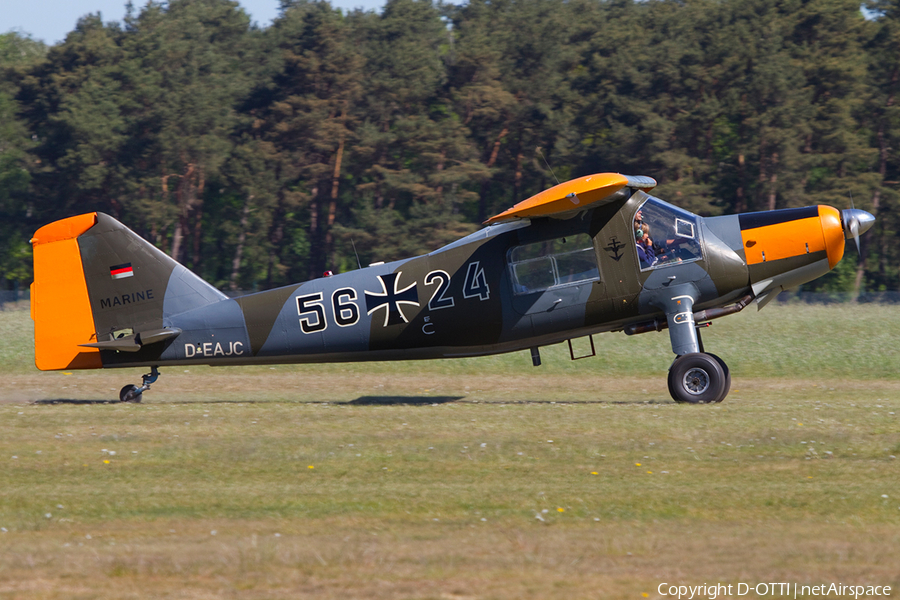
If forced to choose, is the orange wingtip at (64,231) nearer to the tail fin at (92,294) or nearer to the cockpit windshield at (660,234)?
the tail fin at (92,294)

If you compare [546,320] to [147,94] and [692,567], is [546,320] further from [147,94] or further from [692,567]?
[147,94]

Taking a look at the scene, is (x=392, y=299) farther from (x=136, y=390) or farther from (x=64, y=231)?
(x=64, y=231)

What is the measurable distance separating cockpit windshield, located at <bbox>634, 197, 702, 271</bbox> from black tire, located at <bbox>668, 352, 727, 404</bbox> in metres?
1.55

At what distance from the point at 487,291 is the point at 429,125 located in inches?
1650

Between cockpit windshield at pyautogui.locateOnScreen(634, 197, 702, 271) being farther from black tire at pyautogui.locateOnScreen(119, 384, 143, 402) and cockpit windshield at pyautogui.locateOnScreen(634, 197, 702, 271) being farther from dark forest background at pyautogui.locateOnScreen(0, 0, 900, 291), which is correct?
dark forest background at pyautogui.locateOnScreen(0, 0, 900, 291)

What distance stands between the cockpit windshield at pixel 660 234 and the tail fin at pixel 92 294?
734 cm

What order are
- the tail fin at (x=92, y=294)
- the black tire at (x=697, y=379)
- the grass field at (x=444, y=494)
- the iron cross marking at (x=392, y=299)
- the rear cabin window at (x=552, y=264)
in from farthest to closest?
the tail fin at (x=92, y=294) → the iron cross marking at (x=392, y=299) → the rear cabin window at (x=552, y=264) → the black tire at (x=697, y=379) → the grass field at (x=444, y=494)

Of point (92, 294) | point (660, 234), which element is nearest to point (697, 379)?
point (660, 234)

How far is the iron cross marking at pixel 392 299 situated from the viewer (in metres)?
15.8

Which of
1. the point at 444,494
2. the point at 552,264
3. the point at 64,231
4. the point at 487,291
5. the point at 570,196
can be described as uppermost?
the point at 64,231

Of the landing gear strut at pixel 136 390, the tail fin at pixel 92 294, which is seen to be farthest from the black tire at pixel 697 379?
the landing gear strut at pixel 136 390

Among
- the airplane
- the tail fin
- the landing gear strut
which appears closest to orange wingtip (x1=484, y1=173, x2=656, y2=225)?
the airplane

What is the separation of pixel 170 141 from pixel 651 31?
30561mm

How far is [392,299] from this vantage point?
15.9 meters
